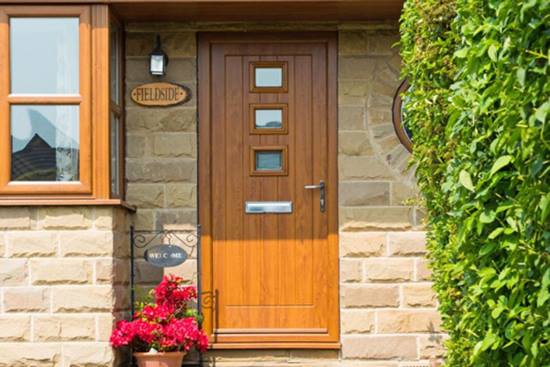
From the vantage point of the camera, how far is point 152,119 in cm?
739

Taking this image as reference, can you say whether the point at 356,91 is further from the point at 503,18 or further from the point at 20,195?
the point at 503,18

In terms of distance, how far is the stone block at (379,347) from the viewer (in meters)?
7.23

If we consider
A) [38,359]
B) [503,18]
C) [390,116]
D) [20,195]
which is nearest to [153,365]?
[38,359]

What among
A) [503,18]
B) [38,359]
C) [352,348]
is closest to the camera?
[503,18]

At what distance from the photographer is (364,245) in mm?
7301

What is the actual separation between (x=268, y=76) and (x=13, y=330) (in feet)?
8.03

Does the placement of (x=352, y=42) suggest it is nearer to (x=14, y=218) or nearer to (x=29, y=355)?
(x=14, y=218)

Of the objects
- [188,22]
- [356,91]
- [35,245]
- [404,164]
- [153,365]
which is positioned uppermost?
[188,22]

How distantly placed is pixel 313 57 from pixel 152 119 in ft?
3.96

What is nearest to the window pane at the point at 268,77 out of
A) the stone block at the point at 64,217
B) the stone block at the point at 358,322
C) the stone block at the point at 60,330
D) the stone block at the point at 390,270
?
the stone block at the point at 390,270

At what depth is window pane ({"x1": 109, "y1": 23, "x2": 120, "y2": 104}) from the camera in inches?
281

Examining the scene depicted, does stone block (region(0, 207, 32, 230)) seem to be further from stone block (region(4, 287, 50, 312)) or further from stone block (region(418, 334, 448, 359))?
stone block (region(418, 334, 448, 359))

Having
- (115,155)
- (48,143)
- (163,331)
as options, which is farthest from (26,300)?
(115,155)

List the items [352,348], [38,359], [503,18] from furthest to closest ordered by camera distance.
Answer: [352,348], [38,359], [503,18]
